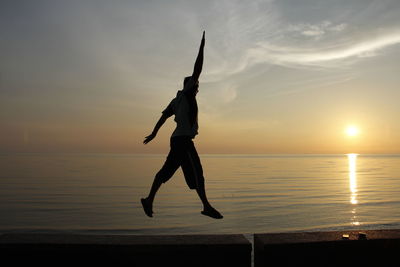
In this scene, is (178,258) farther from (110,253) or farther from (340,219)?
(340,219)

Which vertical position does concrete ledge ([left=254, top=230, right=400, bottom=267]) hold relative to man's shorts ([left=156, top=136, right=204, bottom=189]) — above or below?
below

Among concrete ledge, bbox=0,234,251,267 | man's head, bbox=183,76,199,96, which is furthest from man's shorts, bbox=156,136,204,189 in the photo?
concrete ledge, bbox=0,234,251,267

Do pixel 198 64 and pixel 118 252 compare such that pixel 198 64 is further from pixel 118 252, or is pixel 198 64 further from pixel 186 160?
pixel 118 252

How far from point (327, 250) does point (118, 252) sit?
259cm

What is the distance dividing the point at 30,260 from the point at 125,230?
21757 mm

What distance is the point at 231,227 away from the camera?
2522 cm

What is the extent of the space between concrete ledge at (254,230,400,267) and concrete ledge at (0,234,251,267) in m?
0.44

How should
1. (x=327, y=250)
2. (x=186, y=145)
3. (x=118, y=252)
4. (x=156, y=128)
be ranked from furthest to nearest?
(x=156, y=128)
(x=186, y=145)
(x=327, y=250)
(x=118, y=252)

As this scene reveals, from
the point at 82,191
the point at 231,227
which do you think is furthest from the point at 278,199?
the point at 82,191

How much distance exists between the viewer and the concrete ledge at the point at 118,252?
408cm

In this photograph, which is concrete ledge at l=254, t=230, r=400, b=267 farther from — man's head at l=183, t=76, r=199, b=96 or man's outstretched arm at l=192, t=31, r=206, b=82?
man's outstretched arm at l=192, t=31, r=206, b=82

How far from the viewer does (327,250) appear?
434 cm

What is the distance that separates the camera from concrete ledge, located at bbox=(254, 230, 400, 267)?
426cm

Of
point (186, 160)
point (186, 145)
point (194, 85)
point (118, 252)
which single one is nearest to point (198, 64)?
point (194, 85)
